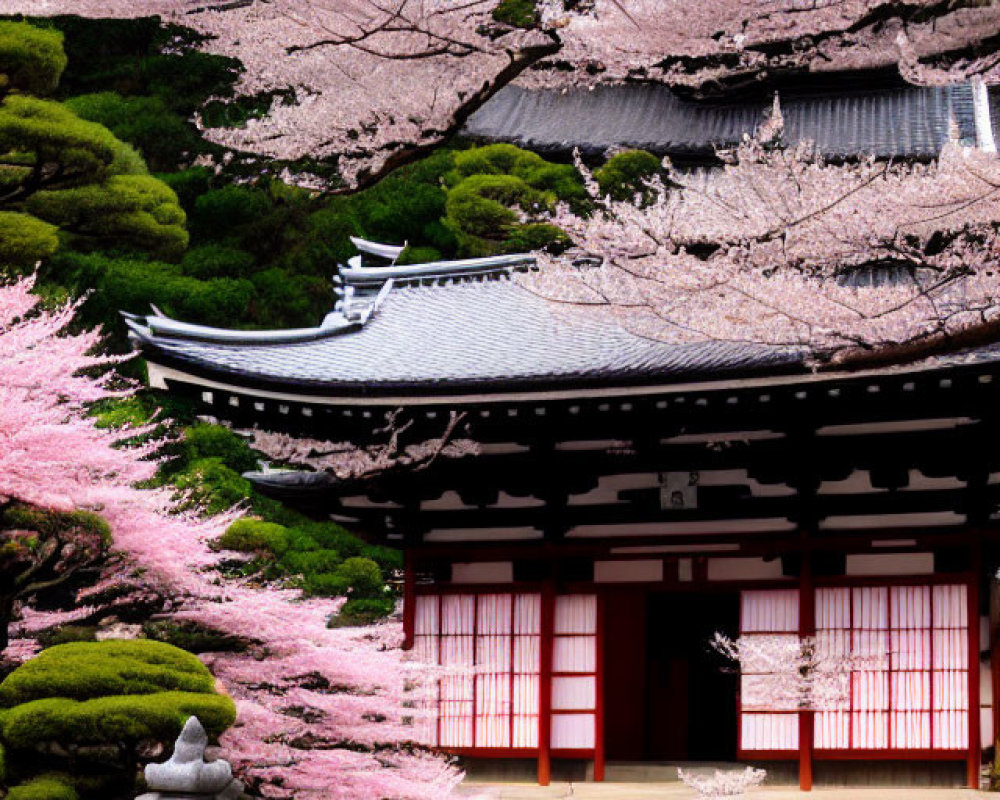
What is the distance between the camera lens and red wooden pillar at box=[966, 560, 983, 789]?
11.2 m

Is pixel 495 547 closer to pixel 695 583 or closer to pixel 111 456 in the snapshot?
pixel 695 583

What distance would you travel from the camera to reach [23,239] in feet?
53.7

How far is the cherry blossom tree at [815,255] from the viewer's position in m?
7.46

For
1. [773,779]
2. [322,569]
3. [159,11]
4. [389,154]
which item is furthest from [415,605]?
[322,569]

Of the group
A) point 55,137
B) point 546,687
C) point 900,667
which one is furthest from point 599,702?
point 55,137

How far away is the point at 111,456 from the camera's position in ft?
33.6

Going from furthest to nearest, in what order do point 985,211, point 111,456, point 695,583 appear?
1. point 695,583
2. point 111,456
3. point 985,211

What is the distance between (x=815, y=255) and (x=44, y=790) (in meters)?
5.25

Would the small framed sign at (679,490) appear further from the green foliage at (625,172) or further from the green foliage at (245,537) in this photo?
the green foliage at (625,172)

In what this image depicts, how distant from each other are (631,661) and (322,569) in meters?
7.07

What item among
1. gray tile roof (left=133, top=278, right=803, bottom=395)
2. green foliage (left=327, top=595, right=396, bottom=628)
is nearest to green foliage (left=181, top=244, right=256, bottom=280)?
green foliage (left=327, top=595, right=396, bottom=628)

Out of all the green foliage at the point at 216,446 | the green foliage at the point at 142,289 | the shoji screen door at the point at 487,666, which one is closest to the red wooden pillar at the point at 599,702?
the shoji screen door at the point at 487,666

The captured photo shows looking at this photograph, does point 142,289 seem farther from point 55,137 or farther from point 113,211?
point 55,137

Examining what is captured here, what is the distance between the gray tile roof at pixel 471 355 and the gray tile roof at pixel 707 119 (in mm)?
6355
